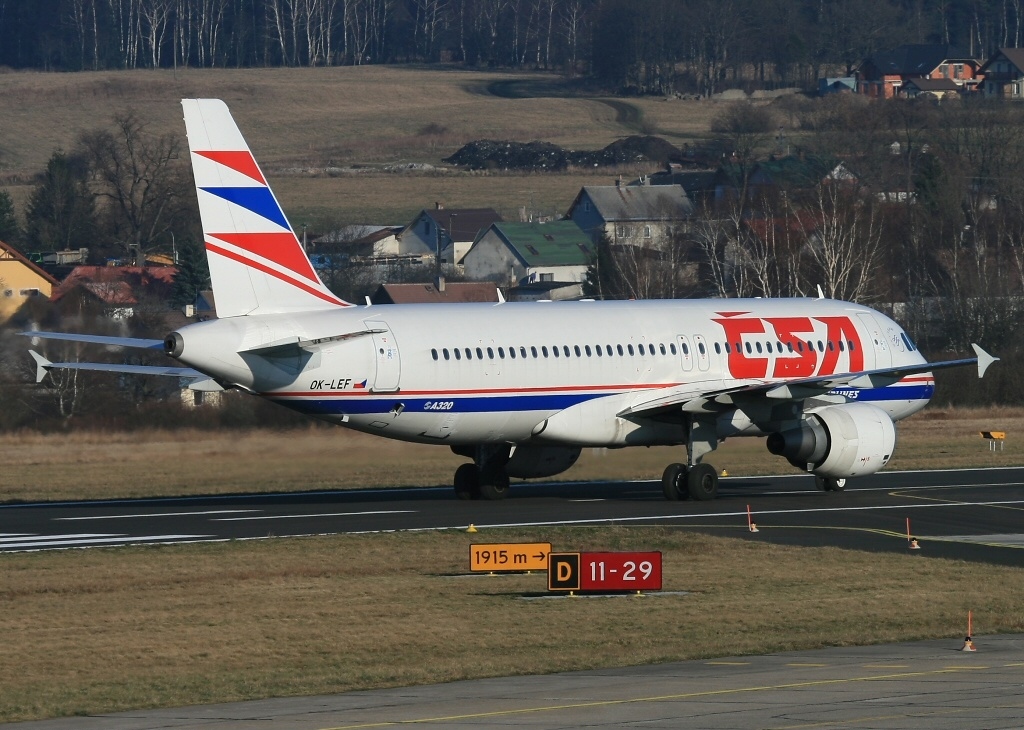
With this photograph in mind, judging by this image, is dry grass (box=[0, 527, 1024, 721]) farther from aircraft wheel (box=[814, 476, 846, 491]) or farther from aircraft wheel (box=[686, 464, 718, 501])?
aircraft wheel (box=[814, 476, 846, 491])

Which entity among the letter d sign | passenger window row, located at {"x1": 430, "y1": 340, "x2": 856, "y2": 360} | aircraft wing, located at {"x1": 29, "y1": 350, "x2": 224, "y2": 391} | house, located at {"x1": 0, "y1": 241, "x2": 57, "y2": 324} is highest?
house, located at {"x1": 0, "y1": 241, "x2": 57, "y2": 324}

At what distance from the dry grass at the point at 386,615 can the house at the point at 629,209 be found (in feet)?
344

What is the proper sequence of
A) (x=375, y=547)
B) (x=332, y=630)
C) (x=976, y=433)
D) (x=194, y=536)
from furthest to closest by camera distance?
(x=976, y=433) → (x=194, y=536) → (x=375, y=547) → (x=332, y=630)

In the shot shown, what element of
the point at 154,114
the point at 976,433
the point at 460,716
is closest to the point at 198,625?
the point at 460,716

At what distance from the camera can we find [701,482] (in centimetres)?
3903

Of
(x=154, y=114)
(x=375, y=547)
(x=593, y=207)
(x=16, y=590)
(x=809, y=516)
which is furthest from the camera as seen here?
(x=154, y=114)

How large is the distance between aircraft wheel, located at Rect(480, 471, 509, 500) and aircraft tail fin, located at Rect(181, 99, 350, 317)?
659 cm

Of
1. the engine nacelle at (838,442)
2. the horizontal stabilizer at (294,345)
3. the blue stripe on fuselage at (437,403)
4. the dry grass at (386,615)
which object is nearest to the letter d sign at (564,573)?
the dry grass at (386,615)

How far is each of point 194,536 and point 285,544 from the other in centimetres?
254

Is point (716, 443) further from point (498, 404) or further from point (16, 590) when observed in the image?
point (16, 590)

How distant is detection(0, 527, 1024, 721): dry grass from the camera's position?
789 inches

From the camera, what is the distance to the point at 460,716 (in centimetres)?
1697

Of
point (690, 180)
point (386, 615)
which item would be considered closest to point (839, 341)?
point (386, 615)

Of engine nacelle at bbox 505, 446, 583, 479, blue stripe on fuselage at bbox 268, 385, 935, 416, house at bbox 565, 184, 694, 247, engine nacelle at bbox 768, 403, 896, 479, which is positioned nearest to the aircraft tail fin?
blue stripe on fuselage at bbox 268, 385, 935, 416
